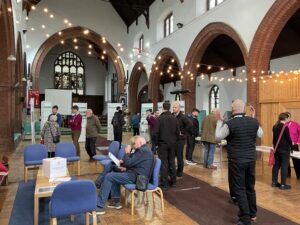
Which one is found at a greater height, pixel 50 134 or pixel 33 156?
pixel 50 134

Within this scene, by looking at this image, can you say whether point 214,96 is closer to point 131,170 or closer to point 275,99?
point 275,99

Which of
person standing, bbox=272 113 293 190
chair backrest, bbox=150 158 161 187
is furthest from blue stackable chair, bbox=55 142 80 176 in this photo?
person standing, bbox=272 113 293 190

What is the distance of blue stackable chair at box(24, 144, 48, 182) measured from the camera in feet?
17.8

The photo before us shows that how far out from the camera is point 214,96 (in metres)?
16.1

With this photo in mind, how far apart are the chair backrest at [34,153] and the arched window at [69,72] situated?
18.9m

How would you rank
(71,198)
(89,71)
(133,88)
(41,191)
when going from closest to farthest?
Result: (71,198)
(41,191)
(133,88)
(89,71)

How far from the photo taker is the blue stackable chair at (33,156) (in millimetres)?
5426

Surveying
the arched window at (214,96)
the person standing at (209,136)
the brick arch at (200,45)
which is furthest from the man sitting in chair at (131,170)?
the arched window at (214,96)

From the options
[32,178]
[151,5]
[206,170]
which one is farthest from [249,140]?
[151,5]

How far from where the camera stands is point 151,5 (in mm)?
15828

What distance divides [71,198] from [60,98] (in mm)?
12587

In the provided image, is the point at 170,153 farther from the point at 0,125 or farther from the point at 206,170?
the point at 0,125

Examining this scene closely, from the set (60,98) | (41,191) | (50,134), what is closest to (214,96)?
(60,98)

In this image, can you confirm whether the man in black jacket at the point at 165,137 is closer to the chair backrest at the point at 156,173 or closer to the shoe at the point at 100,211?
the chair backrest at the point at 156,173
